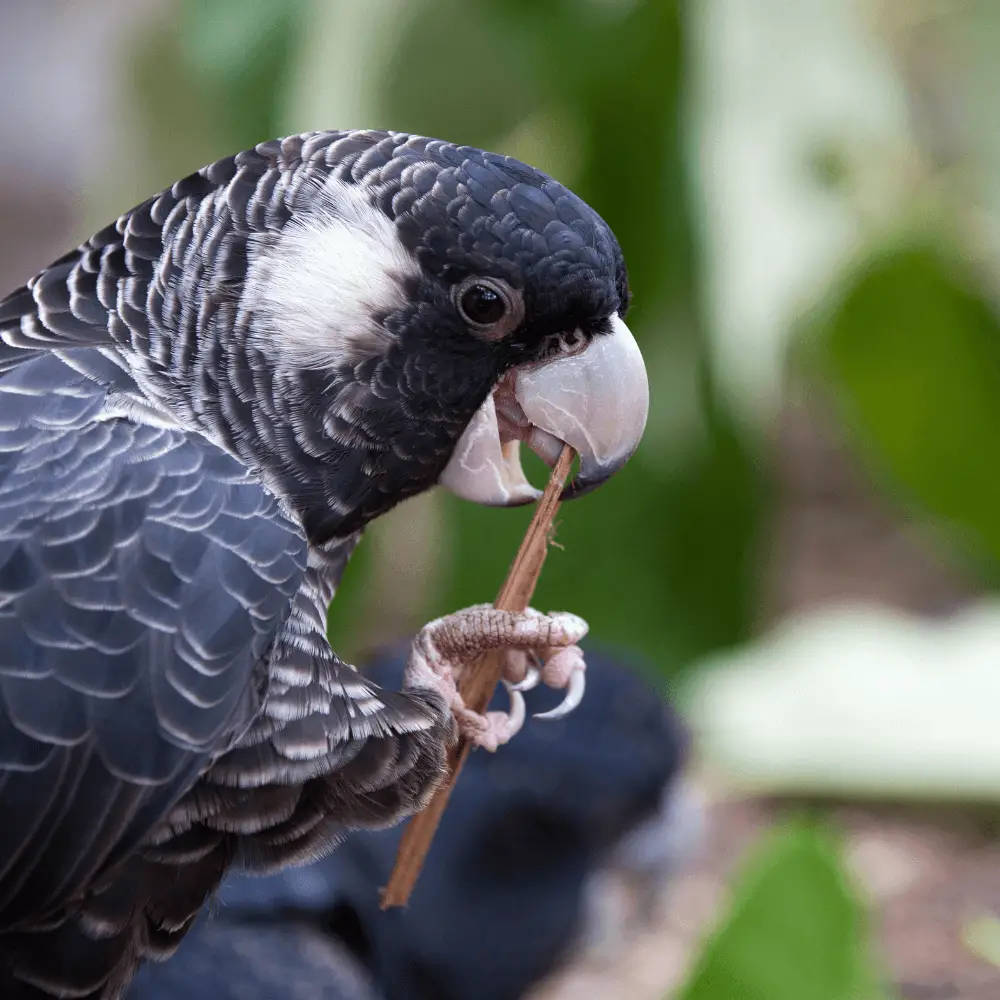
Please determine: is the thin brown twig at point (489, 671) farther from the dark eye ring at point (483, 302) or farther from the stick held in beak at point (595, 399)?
the dark eye ring at point (483, 302)

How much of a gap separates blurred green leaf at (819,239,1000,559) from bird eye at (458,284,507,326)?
1540 millimetres

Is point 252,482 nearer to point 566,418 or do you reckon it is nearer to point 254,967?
point 566,418

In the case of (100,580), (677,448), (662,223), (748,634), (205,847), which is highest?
(100,580)

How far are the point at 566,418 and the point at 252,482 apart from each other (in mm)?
282

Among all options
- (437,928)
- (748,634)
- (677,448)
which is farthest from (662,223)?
(437,928)

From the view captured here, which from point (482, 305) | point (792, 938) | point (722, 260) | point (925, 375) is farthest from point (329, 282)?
point (925, 375)

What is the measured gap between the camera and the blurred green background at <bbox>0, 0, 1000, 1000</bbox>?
218cm

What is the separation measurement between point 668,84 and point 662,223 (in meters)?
0.25

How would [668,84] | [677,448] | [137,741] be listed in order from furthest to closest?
[677,448] → [668,84] → [137,741]

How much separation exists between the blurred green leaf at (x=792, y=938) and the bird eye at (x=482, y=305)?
2.37 feet

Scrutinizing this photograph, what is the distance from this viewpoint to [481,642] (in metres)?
1.08

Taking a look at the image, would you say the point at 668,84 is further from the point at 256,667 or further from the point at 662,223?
the point at 256,667

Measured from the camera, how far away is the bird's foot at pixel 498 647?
1.07 metres

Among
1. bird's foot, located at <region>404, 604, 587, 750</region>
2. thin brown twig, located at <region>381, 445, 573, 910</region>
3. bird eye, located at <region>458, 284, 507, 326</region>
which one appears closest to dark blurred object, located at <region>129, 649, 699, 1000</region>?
thin brown twig, located at <region>381, 445, 573, 910</region>
